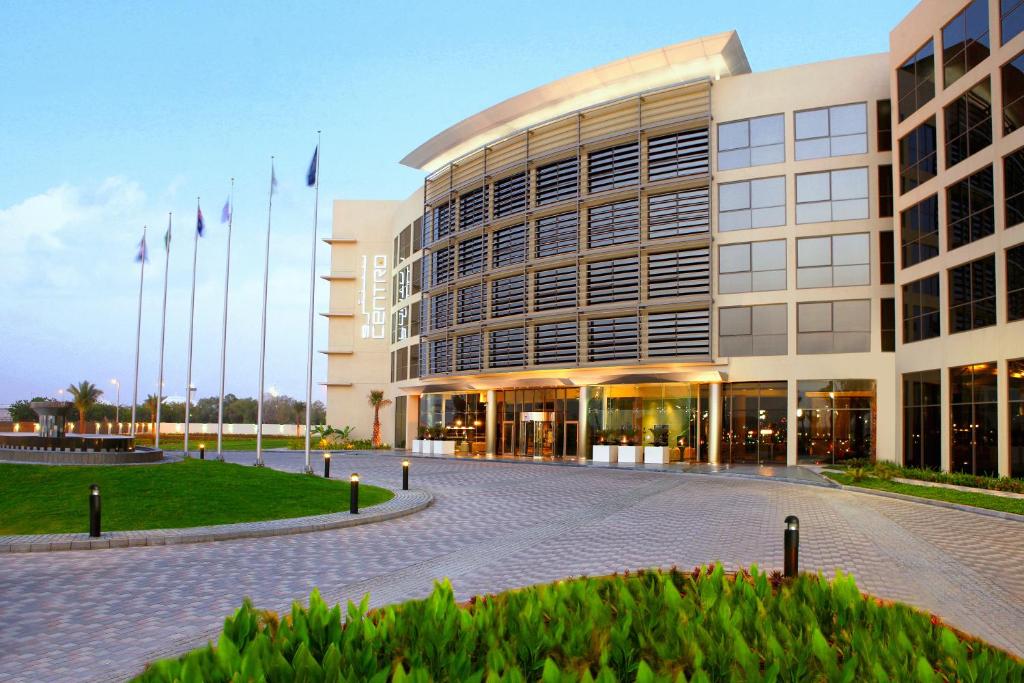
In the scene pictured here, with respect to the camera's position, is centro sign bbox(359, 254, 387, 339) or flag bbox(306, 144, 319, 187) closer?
flag bbox(306, 144, 319, 187)

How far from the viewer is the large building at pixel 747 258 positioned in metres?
28.0

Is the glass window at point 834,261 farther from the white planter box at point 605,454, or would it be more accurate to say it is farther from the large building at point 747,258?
the white planter box at point 605,454

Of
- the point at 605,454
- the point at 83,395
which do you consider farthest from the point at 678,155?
the point at 83,395

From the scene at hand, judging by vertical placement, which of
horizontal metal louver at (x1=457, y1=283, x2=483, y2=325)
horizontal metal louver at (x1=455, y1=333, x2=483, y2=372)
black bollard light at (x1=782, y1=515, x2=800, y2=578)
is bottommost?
black bollard light at (x1=782, y1=515, x2=800, y2=578)

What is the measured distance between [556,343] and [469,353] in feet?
26.5

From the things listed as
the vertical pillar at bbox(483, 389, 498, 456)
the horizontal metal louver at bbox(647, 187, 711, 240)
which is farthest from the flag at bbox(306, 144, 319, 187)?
the vertical pillar at bbox(483, 389, 498, 456)

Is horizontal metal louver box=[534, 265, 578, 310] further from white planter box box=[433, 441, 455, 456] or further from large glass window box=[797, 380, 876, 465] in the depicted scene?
large glass window box=[797, 380, 876, 465]

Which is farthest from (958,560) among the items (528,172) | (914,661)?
(528,172)

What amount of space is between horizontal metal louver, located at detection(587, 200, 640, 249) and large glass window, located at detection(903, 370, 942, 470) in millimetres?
15152

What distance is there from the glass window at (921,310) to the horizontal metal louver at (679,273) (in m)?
9.06

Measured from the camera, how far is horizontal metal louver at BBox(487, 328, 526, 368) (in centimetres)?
4709

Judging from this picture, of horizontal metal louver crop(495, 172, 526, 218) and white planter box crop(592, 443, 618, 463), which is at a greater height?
horizontal metal louver crop(495, 172, 526, 218)

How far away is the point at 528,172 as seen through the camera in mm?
47188

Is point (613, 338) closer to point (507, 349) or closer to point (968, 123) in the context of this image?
point (507, 349)
